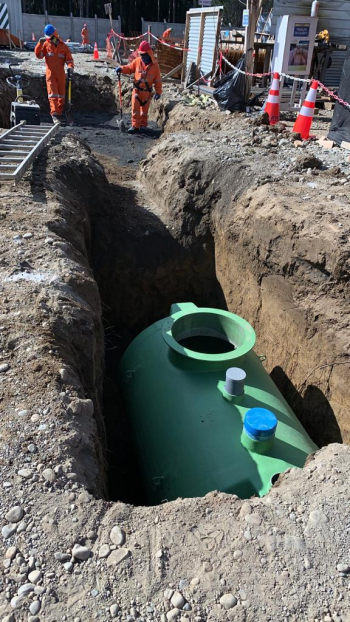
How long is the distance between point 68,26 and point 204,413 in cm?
2915

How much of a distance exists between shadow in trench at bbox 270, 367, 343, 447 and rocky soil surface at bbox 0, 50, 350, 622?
0.05ft

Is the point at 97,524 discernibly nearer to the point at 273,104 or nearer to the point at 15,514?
the point at 15,514

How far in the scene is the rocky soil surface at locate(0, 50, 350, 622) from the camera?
1.83 meters

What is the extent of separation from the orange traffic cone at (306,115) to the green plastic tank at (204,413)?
4741 millimetres

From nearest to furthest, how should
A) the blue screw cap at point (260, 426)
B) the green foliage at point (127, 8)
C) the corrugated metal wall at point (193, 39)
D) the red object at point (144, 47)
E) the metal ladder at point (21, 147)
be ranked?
the blue screw cap at point (260, 426)
the metal ladder at point (21, 147)
the red object at point (144, 47)
the corrugated metal wall at point (193, 39)
the green foliage at point (127, 8)

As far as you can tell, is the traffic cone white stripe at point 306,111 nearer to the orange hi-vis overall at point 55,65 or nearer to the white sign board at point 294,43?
the white sign board at point 294,43

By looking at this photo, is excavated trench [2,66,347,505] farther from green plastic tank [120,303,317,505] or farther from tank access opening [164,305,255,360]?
green plastic tank [120,303,317,505]

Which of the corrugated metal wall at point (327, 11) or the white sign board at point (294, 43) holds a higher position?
the corrugated metal wall at point (327, 11)

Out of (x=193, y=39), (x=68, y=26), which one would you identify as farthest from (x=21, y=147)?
(x=68, y=26)

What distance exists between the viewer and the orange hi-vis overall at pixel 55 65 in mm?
8969

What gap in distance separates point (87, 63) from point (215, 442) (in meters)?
16.5

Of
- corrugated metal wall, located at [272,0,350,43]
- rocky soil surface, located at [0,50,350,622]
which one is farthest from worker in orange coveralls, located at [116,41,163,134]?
rocky soil surface, located at [0,50,350,622]

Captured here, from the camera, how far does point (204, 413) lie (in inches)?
132

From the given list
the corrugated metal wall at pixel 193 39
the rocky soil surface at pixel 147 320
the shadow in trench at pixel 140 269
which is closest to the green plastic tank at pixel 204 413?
the rocky soil surface at pixel 147 320
